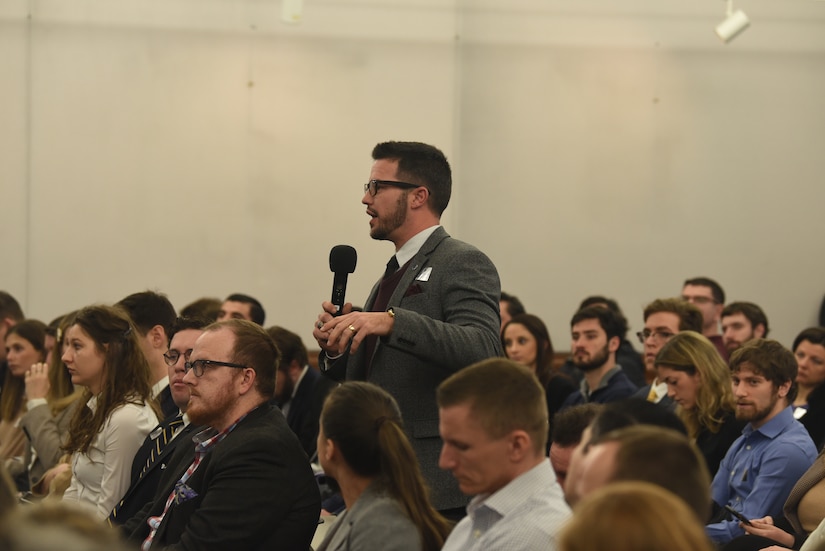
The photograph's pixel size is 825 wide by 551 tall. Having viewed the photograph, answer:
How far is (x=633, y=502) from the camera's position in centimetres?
120

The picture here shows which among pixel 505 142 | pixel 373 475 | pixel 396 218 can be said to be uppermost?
pixel 505 142

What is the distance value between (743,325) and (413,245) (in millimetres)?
3523

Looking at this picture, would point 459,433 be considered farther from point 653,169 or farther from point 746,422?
point 653,169

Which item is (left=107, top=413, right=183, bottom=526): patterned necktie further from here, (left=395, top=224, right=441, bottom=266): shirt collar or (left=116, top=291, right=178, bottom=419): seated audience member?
(left=395, top=224, right=441, bottom=266): shirt collar

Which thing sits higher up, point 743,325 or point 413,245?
point 413,245

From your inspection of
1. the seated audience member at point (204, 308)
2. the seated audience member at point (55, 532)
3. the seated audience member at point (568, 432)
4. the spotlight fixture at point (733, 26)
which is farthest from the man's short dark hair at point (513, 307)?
the seated audience member at point (55, 532)

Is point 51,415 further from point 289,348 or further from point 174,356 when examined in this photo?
point 289,348

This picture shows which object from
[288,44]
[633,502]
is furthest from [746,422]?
[288,44]

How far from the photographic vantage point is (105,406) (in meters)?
3.71

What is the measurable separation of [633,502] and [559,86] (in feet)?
22.3

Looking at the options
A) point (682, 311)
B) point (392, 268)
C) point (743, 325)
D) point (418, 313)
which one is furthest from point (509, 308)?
point (418, 313)

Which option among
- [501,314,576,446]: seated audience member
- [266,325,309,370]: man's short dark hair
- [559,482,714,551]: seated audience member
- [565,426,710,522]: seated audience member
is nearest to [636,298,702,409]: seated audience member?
[501,314,576,446]: seated audience member

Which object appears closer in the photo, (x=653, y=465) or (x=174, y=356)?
(x=653, y=465)

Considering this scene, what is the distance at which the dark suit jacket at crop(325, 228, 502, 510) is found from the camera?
264cm
